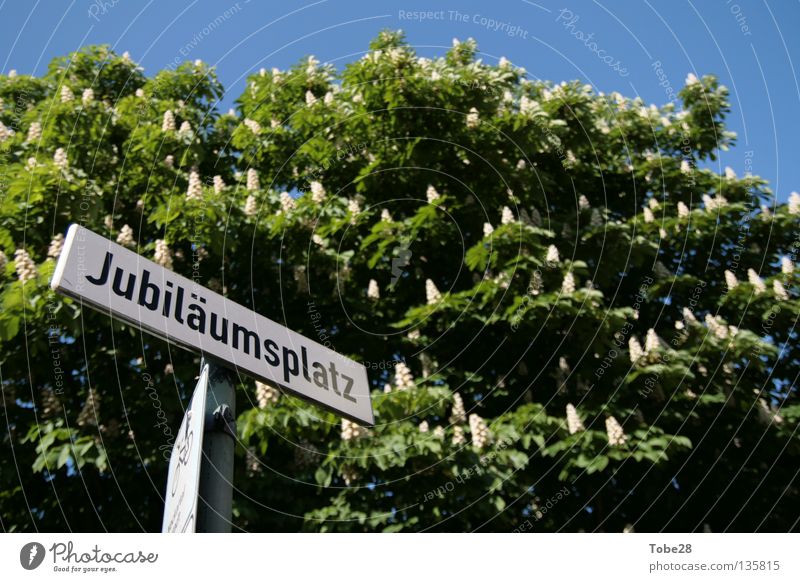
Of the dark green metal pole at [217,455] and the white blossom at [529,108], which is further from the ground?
the white blossom at [529,108]

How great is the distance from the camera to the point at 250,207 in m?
8.77

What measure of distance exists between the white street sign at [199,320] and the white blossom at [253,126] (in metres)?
7.70

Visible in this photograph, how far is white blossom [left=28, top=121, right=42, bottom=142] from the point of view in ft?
29.7

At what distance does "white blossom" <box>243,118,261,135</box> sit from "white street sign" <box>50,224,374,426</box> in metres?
7.70

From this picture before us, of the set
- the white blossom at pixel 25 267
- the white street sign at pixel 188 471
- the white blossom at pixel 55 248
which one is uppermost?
the white blossom at pixel 55 248

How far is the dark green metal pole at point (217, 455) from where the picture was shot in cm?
216

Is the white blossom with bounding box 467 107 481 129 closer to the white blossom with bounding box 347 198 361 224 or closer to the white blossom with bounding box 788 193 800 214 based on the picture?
the white blossom with bounding box 347 198 361 224

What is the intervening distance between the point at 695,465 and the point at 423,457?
411cm

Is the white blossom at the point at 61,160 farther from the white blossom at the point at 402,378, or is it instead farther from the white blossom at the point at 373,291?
the white blossom at the point at 402,378

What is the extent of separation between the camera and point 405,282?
9.31 meters

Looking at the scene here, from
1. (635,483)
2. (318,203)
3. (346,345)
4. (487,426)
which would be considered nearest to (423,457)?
(487,426)

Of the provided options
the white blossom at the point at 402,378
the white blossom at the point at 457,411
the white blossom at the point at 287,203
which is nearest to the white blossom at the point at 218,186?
the white blossom at the point at 287,203

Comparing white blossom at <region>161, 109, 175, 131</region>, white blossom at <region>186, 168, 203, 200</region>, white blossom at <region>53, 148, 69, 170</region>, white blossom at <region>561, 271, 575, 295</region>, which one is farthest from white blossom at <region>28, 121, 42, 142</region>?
white blossom at <region>561, 271, 575, 295</region>

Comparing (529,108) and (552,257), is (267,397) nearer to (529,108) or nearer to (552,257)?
(552,257)
